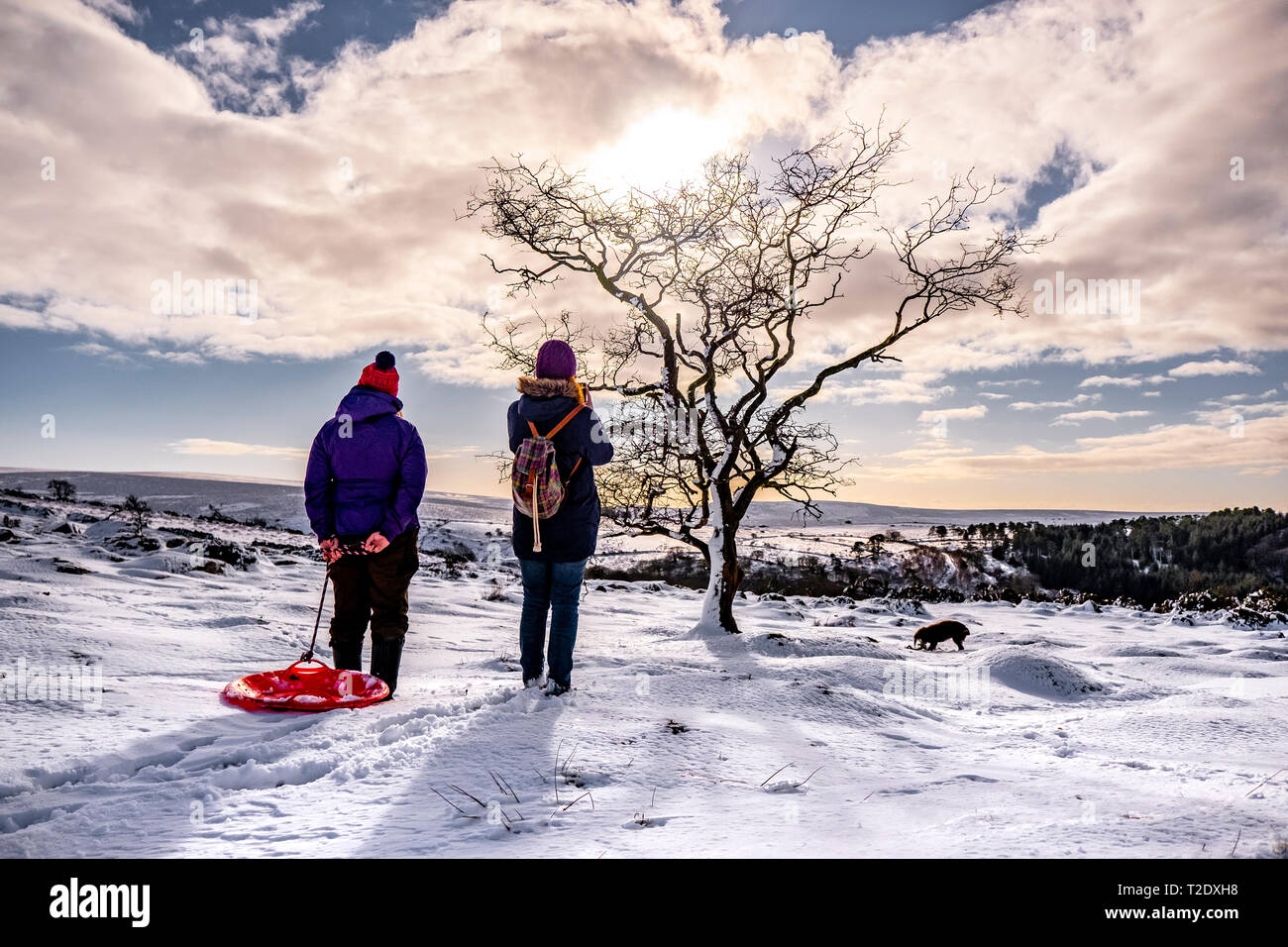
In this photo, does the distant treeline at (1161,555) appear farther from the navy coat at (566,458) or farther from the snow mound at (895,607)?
the navy coat at (566,458)

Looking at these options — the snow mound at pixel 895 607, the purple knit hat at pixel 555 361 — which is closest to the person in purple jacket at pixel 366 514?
the purple knit hat at pixel 555 361

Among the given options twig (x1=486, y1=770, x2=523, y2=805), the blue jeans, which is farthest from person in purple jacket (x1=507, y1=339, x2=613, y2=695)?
twig (x1=486, y1=770, x2=523, y2=805)

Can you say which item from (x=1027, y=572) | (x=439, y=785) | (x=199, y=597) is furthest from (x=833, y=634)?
(x=1027, y=572)

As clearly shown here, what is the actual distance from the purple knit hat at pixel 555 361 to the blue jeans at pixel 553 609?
1293 mm

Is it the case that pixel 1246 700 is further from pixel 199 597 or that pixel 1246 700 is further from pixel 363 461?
pixel 199 597

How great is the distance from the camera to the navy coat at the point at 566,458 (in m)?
4.29

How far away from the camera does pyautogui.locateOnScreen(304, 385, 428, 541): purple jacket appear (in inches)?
168

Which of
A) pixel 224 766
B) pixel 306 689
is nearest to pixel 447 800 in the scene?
pixel 224 766

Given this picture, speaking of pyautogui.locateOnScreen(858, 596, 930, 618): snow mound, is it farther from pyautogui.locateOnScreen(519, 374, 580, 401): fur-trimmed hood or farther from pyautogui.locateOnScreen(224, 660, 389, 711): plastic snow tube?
pyautogui.locateOnScreen(224, 660, 389, 711): plastic snow tube

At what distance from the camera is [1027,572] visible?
22.8 m

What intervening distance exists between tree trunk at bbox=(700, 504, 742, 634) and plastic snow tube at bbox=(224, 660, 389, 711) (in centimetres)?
530

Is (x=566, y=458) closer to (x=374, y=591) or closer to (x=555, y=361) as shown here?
(x=555, y=361)

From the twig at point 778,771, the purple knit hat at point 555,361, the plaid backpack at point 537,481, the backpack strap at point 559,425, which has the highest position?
the purple knit hat at point 555,361
